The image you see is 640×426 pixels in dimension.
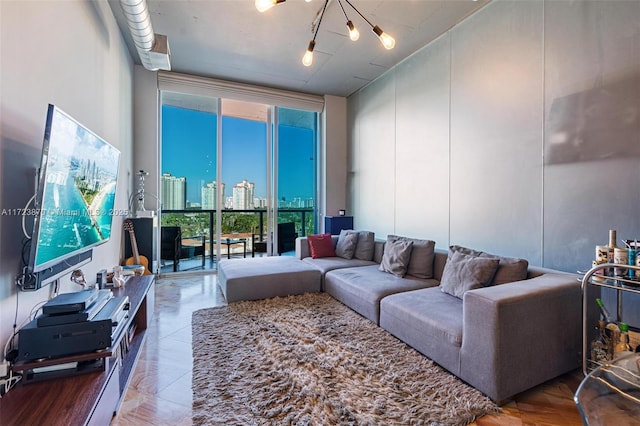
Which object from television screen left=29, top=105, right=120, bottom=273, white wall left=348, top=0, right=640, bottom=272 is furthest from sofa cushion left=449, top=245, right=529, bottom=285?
television screen left=29, top=105, right=120, bottom=273

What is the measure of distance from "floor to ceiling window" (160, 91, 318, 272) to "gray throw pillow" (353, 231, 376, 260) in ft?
5.97

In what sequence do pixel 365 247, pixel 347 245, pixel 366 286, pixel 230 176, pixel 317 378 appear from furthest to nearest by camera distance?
pixel 230 176 < pixel 347 245 < pixel 365 247 < pixel 366 286 < pixel 317 378

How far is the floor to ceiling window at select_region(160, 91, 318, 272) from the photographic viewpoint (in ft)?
15.2

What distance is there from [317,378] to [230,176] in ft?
12.5

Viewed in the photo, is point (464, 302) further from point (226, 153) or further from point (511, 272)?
point (226, 153)

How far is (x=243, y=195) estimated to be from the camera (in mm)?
5086

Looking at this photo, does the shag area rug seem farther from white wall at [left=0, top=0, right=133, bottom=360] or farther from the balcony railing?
the balcony railing

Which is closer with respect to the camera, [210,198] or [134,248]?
[134,248]

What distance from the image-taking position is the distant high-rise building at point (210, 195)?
190 inches

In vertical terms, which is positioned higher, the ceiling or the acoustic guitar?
the ceiling

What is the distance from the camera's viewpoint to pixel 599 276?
68.6 inches

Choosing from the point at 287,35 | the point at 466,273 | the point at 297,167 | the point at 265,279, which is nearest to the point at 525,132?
the point at 466,273

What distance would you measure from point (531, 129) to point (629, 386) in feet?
7.03

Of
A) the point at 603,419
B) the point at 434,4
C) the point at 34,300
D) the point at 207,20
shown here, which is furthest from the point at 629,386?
the point at 207,20
